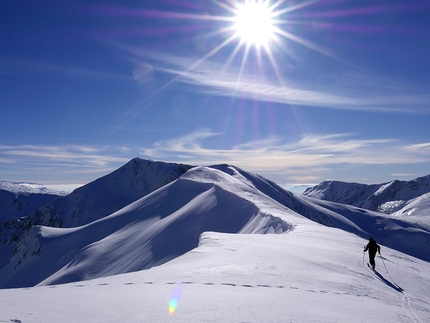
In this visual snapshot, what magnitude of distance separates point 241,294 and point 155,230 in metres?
29.2

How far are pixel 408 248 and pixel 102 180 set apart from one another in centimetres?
12478

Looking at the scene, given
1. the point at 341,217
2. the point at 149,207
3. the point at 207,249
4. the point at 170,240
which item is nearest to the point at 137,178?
the point at 341,217

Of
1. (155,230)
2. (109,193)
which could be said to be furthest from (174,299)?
(109,193)

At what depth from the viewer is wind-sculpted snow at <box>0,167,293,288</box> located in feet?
96.5

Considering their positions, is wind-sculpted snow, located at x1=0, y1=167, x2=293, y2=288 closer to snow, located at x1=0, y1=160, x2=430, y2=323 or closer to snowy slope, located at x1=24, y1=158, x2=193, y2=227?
snow, located at x1=0, y1=160, x2=430, y2=323

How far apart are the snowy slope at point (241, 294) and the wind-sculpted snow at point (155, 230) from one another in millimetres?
11337

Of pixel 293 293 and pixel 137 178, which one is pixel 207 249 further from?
pixel 137 178

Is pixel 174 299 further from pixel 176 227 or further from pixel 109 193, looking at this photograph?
pixel 109 193

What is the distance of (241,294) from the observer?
755cm

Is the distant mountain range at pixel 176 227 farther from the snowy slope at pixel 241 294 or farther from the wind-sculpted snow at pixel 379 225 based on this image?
the snowy slope at pixel 241 294

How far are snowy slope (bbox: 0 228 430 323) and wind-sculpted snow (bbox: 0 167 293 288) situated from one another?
11.3 meters

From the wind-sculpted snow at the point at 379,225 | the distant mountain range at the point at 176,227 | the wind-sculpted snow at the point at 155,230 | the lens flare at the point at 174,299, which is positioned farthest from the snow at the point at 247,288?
the wind-sculpted snow at the point at 379,225

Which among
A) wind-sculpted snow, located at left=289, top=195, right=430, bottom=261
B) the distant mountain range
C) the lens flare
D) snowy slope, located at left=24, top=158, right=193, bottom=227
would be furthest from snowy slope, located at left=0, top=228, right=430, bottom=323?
snowy slope, located at left=24, top=158, right=193, bottom=227

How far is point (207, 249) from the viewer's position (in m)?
13.4
